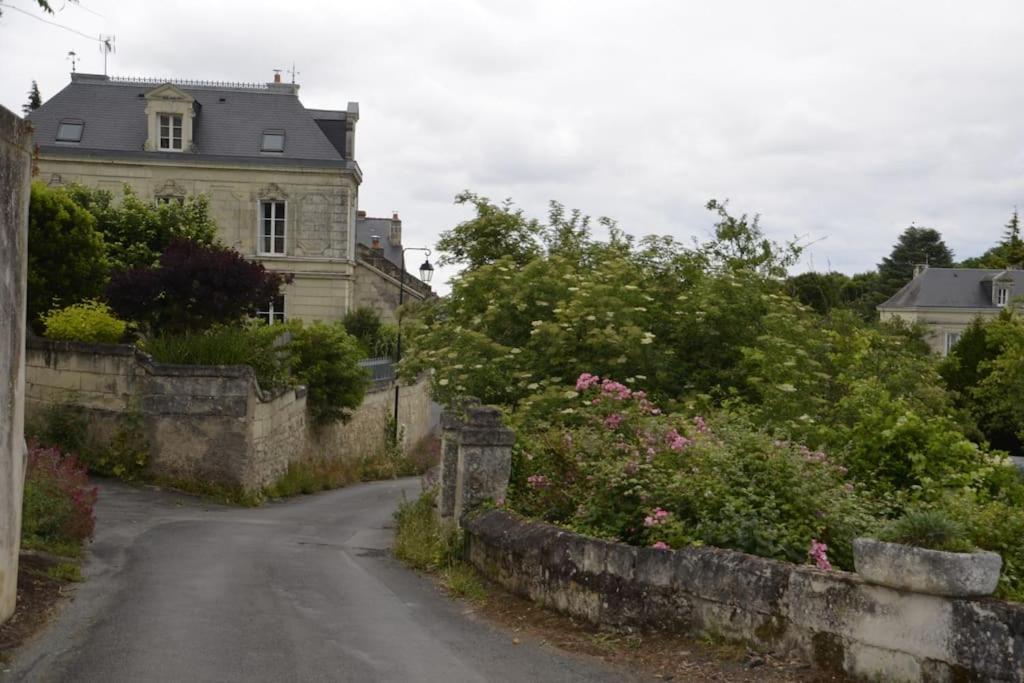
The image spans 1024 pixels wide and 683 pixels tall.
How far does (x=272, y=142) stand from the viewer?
40625 mm

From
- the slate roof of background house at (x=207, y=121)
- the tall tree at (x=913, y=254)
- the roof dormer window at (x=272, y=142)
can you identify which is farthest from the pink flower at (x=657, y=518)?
the tall tree at (x=913, y=254)

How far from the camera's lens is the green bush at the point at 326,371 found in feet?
85.6

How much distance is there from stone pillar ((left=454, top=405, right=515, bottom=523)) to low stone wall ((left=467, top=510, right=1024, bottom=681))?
170 centimetres

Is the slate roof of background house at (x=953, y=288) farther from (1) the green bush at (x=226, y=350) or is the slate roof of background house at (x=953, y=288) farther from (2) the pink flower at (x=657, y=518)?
(2) the pink flower at (x=657, y=518)

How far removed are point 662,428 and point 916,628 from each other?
4437 millimetres

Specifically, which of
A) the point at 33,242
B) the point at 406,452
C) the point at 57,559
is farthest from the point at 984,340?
the point at 57,559

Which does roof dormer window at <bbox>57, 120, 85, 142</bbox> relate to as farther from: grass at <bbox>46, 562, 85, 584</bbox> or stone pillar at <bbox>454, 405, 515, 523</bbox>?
stone pillar at <bbox>454, 405, 515, 523</bbox>

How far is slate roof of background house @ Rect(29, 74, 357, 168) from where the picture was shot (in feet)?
131

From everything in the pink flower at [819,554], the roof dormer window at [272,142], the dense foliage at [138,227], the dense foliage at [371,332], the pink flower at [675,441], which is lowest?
the pink flower at [819,554]

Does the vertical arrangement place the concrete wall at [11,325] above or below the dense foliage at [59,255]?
below

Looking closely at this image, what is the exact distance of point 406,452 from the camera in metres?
36.5

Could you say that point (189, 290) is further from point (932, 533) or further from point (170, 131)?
point (170, 131)

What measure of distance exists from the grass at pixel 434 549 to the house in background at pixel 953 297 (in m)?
55.2

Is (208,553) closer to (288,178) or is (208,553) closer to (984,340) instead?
(288,178)
